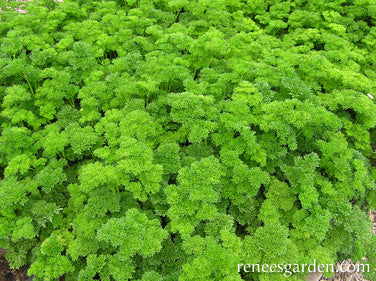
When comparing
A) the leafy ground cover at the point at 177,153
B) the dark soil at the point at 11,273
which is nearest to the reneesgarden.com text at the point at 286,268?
the leafy ground cover at the point at 177,153

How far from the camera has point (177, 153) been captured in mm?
3307

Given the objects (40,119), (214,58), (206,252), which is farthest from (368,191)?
(40,119)

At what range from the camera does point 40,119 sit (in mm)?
3857

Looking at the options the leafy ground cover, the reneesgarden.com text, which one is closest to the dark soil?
the leafy ground cover

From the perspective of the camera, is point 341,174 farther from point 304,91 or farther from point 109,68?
point 109,68

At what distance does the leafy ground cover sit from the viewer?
113 inches

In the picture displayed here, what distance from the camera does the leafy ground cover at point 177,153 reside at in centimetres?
288

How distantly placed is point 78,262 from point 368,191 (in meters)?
3.81

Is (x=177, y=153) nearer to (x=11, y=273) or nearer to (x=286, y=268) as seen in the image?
(x=286, y=268)

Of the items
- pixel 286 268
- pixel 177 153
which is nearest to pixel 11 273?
pixel 177 153

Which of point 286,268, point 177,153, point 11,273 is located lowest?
point 11,273

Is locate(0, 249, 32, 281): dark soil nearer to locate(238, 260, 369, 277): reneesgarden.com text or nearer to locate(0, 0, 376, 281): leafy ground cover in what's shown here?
locate(0, 0, 376, 281): leafy ground cover

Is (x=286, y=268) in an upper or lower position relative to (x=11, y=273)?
upper

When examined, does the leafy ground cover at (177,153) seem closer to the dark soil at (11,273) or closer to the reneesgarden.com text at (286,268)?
the reneesgarden.com text at (286,268)
